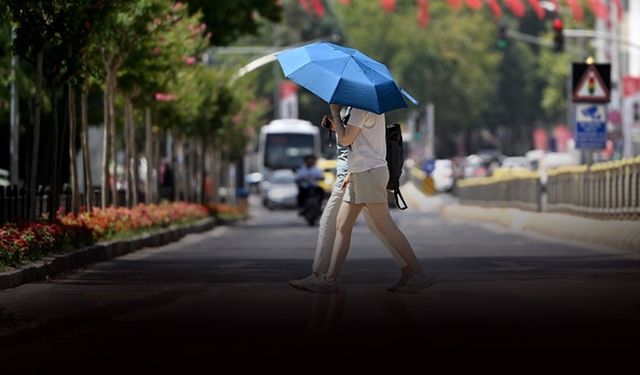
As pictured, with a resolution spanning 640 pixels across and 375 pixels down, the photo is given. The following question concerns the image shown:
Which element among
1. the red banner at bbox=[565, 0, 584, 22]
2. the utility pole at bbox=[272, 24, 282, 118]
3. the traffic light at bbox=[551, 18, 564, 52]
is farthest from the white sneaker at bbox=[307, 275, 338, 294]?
the utility pole at bbox=[272, 24, 282, 118]

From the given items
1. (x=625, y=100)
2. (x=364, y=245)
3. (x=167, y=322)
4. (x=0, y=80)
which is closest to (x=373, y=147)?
(x=167, y=322)

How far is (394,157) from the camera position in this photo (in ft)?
59.0

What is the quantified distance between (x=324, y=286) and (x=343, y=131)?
1392 millimetres

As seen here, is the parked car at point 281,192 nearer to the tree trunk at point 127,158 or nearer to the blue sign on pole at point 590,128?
the tree trunk at point 127,158

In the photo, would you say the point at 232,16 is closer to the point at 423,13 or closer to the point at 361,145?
the point at 361,145

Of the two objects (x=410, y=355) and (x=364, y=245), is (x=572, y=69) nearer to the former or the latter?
(x=364, y=245)

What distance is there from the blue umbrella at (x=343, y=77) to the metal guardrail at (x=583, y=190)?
1441cm

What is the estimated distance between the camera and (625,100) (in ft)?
262

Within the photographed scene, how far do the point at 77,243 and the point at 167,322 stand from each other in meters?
11.0

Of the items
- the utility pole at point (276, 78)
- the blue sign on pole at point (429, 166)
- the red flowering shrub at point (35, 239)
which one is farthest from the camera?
the utility pole at point (276, 78)

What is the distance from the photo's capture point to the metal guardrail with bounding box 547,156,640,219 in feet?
107

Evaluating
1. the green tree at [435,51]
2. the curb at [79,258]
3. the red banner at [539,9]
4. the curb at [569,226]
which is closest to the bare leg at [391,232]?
the curb at [79,258]

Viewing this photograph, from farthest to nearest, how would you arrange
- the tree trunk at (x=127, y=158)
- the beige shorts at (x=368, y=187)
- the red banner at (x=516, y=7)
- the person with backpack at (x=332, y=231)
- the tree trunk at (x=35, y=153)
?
the red banner at (x=516, y=7) → the tree trunk at (x=127, y=158) → the tree trunk at (x=35, y=153) → the person with backpack at (x=332, y=231) → the beige shorts at (x=368, y=187)

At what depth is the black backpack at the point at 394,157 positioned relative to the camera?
58.7ft
